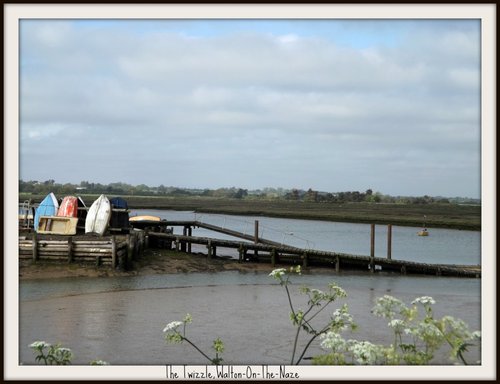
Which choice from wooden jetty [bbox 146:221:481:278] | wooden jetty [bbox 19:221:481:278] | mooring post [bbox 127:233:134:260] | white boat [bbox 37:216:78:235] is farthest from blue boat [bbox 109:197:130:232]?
mooring post [bbox 127:233:134:260]

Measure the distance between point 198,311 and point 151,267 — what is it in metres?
9.22

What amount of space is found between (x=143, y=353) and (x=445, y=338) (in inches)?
315

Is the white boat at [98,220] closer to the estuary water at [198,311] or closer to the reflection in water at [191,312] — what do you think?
the estuary water at [198,311]

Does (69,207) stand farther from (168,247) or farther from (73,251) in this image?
(168,247)

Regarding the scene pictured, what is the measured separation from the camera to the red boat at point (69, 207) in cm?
2969

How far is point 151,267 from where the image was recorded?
92.4ft

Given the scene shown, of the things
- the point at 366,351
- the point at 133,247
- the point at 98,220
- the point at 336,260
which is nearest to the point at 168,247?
the point at 98,220

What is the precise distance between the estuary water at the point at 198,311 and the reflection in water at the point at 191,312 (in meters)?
0.03

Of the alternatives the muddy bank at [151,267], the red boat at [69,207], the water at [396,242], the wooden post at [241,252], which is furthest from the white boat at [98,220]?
the water at [396,242]

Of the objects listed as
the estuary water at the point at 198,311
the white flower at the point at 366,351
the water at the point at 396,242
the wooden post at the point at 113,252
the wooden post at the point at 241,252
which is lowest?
the water at the point at 396,242

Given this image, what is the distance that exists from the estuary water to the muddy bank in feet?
2.45

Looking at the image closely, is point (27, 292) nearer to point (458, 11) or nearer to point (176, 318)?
point (176, 318)

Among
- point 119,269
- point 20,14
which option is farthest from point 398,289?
point 20,14

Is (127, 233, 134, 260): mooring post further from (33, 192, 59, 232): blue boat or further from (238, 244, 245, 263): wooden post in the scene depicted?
(238, 244, 245, 263): wooden post
